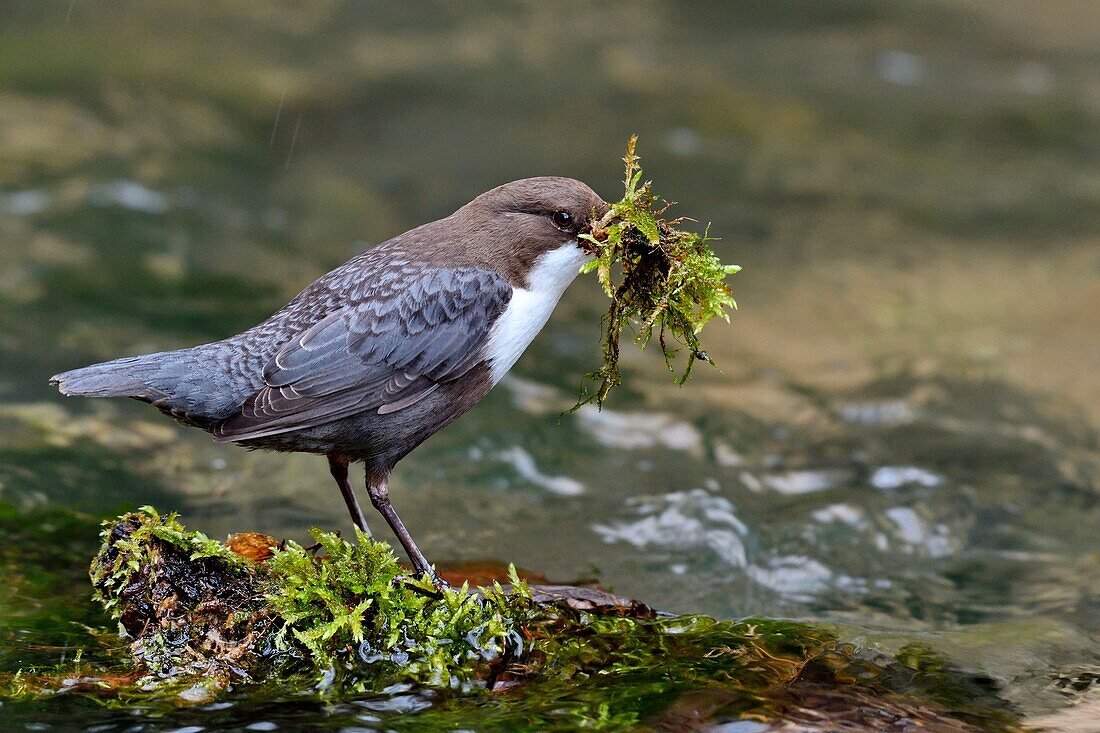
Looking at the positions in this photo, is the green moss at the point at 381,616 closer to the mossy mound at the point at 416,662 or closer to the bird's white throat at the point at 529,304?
the mossy mound at the point at 416,662

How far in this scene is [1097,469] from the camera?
6824 millimetres

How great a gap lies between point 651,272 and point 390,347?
0.92 metres

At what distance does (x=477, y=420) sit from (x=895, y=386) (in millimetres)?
2840

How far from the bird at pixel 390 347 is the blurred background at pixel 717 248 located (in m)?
1.09

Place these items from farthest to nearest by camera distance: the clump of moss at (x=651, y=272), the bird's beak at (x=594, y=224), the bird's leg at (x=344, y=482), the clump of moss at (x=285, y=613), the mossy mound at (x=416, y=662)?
the bird's leg at (x=344, y=482), the bird's beak at (x=594, y=224), the clump of moss at (x=651, y=272), the clump of moss at (x=285, y=613), the mossy mound at (x=416, y=662)

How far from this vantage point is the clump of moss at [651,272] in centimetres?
384

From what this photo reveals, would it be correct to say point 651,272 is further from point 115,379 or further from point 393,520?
point 115,379

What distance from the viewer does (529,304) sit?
13.7ft

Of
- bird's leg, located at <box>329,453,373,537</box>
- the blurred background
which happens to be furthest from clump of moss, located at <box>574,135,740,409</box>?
the blurred background

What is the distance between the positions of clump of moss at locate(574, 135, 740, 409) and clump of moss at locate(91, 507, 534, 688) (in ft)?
2.71

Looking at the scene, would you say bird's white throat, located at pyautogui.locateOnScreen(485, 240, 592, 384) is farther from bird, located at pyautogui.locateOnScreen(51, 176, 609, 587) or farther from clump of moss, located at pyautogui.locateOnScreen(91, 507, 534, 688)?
clump of moss, located at pyautogui.locateOnScreen(91, 507, 534, 688)

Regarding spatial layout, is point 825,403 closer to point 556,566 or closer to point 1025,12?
point 556,566

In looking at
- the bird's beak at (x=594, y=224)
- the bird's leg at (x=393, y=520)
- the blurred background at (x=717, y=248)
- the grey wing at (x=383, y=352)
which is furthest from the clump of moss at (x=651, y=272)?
the blurred background at (x=717, y=248)

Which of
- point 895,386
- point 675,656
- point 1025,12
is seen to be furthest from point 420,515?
point 1025,12
